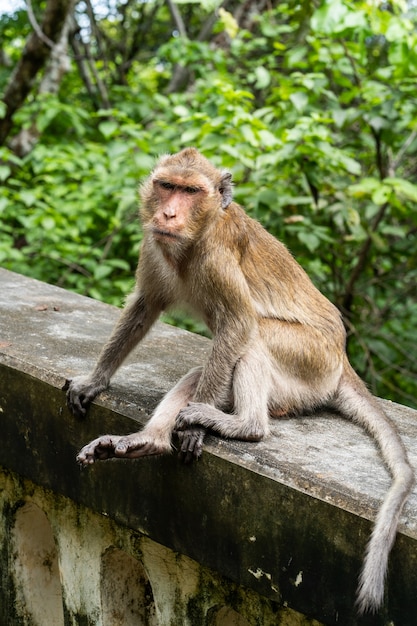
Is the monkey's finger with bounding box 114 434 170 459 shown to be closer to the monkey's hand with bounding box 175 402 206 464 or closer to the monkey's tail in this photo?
the monkey's hand with bounding box 175 402 206 464

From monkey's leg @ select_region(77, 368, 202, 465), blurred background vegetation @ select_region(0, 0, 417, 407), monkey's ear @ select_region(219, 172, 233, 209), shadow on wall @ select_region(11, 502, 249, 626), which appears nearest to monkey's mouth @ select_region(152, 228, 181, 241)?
monkey's ear @ select_region(219, 172, 233, 209)

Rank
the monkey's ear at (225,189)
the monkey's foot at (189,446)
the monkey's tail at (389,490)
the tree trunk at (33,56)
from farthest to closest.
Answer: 1. the tree trunk at (33,56)
2. the monkey's ear at (225,189)
3. the monkey's foot at (189,446)
4. the monkey's tail at (389,490)

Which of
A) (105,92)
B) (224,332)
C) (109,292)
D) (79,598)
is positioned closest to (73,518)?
(79,598)

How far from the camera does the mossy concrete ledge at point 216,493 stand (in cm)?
184

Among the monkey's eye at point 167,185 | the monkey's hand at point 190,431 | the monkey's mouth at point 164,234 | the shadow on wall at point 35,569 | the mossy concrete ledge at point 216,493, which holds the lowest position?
the shadow on wall at point 35,569

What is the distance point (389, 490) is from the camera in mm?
1927

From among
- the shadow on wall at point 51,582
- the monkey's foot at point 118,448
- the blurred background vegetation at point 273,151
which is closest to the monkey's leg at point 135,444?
the monkey's foot at point 118,448

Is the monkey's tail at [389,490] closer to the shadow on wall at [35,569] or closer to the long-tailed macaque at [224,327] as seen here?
the long-tailed macaque at [224,327]

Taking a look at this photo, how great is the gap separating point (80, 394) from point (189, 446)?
17.2 inches

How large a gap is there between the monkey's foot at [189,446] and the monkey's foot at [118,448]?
0.27 ft

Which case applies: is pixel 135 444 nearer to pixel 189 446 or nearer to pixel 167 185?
pixel 189 446

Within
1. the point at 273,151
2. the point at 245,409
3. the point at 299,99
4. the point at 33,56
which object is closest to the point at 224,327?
the point at 245,409

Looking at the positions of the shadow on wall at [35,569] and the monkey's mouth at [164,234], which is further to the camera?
the shadow on wall at [35,569]

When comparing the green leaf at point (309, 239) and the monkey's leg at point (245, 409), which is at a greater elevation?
the green leaf at point (309, 239)
